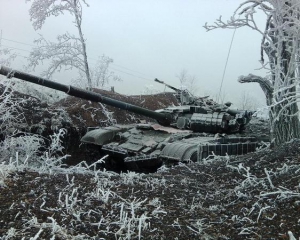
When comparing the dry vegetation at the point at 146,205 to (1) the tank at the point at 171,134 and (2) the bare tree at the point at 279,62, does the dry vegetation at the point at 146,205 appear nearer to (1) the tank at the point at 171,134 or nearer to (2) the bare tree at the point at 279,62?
(2) the bare tree at the point at 279,62

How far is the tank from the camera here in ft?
30.6

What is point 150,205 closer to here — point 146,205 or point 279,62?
point 146,205

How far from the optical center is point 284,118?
773 centimetres

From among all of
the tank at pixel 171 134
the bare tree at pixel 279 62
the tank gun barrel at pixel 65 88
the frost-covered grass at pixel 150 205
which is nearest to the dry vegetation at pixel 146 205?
the frost-covered grass at pixel 150 205

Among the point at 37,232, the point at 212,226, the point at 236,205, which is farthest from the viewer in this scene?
the point at 236,205

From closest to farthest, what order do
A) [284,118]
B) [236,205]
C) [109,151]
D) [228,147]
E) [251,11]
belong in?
[236,205] < [251,11] < [284,118] < [228,147] < [109,151]

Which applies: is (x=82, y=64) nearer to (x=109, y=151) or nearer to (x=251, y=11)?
(x=109, y=151)

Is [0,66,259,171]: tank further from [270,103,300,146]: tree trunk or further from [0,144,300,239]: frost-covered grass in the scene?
[0,144,300,239]: frost-covered grass

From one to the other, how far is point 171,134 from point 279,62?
4.49 m

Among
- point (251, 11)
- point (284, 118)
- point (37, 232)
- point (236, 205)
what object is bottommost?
point (37, 232)

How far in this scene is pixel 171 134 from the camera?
10.9m

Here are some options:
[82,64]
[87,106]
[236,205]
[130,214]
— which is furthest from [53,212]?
[82,64]

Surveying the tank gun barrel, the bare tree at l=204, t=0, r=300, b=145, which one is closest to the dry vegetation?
the bare tree at l=204, t=0, r=300, b=145

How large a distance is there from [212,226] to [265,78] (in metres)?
4.94
